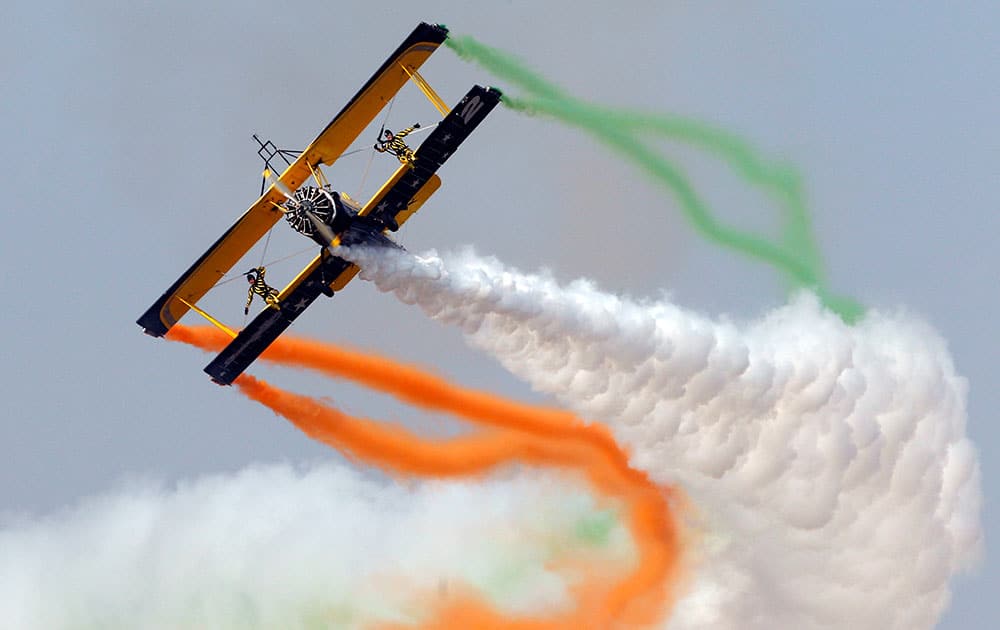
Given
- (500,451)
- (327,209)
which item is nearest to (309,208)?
(327,209)

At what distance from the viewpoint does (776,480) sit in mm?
92250

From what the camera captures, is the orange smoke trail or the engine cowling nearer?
the engine cowling

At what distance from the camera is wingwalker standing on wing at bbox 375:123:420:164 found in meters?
85.8

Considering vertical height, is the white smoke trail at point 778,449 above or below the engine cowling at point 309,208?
above

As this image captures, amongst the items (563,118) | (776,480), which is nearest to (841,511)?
(776,480)

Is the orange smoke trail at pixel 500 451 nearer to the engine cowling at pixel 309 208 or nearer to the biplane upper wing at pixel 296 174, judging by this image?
the biplane upper wing at pixel 296 174

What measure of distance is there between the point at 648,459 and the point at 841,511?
6.06 m

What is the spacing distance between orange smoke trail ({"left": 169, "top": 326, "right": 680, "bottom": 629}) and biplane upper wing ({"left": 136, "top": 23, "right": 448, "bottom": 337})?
3.32 meters

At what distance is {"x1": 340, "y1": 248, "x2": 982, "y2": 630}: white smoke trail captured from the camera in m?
91.2

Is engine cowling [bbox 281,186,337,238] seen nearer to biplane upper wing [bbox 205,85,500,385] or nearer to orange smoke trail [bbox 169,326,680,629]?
biplane upper wing [bbox 205,85,500,385]

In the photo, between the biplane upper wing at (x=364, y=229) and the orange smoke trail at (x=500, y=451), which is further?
the orange smoke trail at (x=500, y=451)

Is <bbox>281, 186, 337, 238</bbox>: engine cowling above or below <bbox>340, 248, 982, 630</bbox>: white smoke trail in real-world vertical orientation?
below

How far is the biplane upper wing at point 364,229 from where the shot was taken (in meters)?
85.8

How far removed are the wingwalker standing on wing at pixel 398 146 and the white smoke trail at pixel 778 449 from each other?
20.3ft
